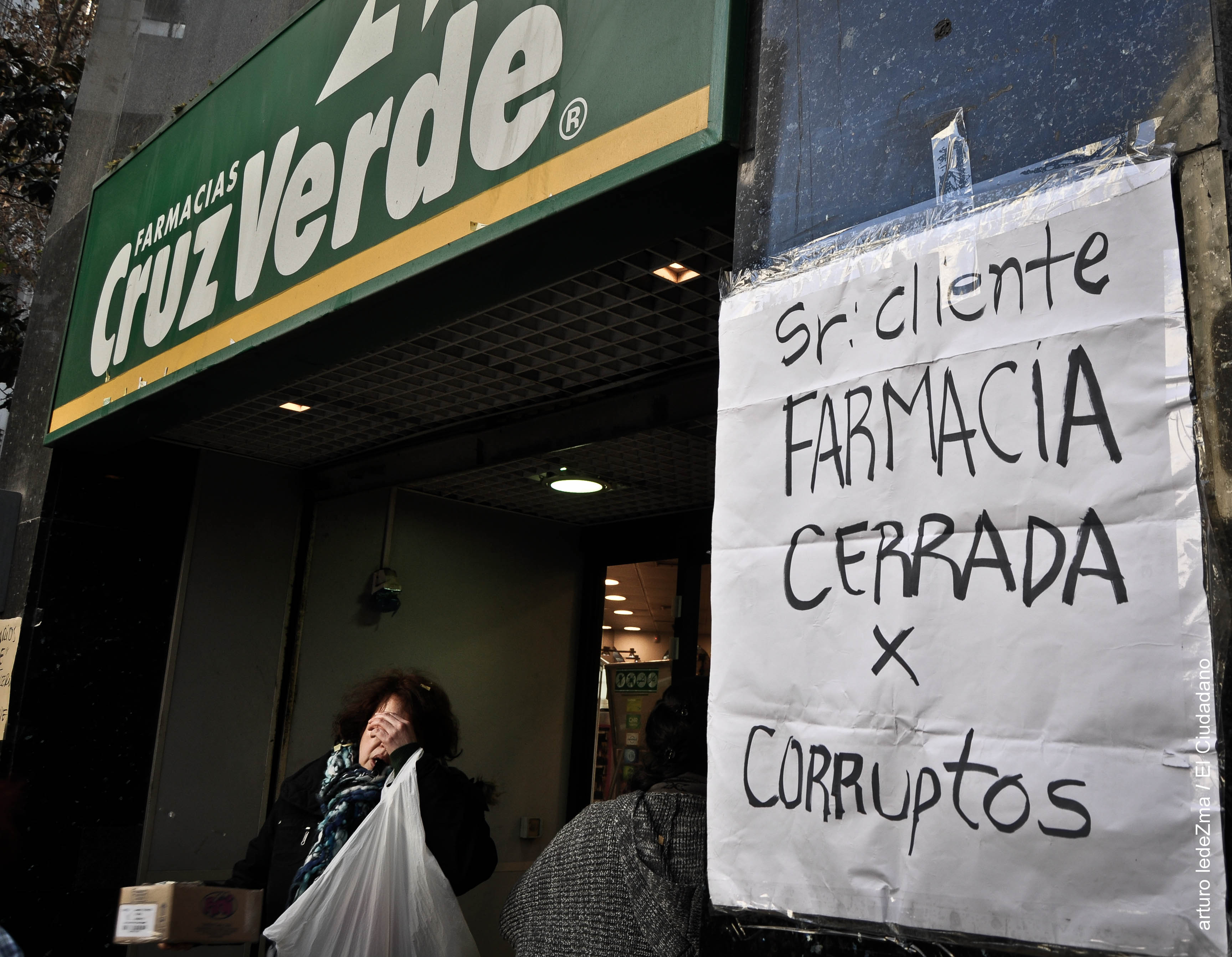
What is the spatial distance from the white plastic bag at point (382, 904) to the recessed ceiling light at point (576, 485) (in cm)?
200

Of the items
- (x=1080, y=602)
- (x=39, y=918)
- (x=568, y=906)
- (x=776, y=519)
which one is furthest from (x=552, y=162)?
(x=39, y=918)

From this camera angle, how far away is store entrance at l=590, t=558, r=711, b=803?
4863 millimetres

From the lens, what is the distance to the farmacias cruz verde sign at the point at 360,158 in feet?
6.70

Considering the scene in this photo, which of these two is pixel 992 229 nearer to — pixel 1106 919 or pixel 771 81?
pixel 771 81

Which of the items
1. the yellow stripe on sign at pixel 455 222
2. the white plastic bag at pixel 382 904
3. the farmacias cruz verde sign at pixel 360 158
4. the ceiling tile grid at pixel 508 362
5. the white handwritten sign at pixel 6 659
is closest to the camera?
the yellow stripe on sign at pixel 455 222

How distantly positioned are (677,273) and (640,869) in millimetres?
1469

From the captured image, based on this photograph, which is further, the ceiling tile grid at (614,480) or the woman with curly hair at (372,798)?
the ceiling tile grid at (614,480)

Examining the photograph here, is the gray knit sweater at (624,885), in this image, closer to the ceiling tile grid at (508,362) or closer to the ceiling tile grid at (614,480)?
the ceiling tile grid at (508,362)

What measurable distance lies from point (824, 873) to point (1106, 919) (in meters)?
0.38

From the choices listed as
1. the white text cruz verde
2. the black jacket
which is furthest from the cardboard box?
the white text cruz verde

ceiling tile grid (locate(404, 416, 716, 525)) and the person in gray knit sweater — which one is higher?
ceiling tile grid (locate(404, 416, 716, 525))

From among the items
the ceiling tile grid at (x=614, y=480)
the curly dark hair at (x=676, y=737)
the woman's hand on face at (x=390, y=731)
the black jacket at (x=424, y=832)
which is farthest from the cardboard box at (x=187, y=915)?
the ceiling tile grid at (x=614, y=480)

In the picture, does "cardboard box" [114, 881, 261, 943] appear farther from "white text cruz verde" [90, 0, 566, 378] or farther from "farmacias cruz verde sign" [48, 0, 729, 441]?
"white text cruz verde" [90, 0, 566, 378]

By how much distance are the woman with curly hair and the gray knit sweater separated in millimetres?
404
